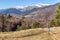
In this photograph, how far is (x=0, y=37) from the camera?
47.0 ft

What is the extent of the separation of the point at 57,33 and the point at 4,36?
4.30 m

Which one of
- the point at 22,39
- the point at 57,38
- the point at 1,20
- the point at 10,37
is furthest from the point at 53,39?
the point at 1,20

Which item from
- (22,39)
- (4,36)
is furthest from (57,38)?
A: (4,36)

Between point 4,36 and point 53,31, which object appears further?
point 53,31

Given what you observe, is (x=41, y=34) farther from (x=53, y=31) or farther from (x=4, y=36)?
(x=4, y=36)

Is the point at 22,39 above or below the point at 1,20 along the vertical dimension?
above

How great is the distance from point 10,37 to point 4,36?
1.58 feet

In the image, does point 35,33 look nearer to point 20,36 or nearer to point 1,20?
point 20,36

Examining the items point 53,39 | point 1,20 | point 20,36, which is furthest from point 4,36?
point 1,20

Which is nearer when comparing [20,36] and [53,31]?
[20,36]

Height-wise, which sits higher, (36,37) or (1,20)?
(36,37)

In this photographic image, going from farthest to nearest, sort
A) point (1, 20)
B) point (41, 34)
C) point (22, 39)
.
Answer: point (1, 20), point (41, 34), point (22, 39)

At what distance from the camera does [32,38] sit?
14.4 meters

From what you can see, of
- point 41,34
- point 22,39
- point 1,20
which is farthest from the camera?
point 1,20
